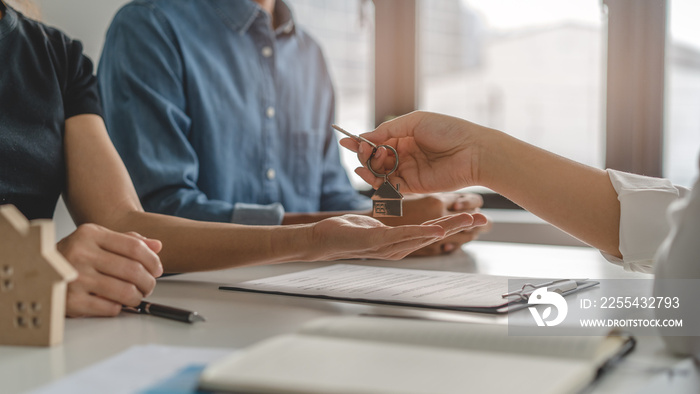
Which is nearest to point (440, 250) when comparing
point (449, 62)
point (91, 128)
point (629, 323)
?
point (629, 323)

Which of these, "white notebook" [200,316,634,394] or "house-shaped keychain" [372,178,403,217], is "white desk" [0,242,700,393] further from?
"house-shaped keychain" [372,178,403,217]

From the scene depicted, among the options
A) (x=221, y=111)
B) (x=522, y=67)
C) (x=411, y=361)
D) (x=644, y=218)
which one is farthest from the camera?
(x=522, y=67)

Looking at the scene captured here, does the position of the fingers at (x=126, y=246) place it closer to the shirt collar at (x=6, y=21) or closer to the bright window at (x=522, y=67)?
the shirt collar at (x=6, y=21)

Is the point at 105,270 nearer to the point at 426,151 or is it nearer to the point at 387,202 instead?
the point at 387,202

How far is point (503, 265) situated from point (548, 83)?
1164mm

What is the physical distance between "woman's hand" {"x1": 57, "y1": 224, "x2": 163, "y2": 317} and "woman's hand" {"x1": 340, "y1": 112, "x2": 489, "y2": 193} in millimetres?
418

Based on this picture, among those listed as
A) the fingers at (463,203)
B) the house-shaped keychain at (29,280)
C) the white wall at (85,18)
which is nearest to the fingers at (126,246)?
the house-shaped keychain at (29,280)

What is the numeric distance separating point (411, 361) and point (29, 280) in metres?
0.41

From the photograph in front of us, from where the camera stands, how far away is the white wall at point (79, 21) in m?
1.60

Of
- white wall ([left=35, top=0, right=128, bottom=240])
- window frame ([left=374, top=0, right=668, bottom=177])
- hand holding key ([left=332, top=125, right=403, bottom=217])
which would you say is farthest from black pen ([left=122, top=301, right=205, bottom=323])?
window frame ([left=374, top=0, right=668, bottom=177])

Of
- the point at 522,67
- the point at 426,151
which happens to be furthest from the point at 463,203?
the point at 522,67

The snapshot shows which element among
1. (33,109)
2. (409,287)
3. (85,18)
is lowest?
(409,287)

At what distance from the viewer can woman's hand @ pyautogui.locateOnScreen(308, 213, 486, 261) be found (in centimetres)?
88

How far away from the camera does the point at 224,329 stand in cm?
75
